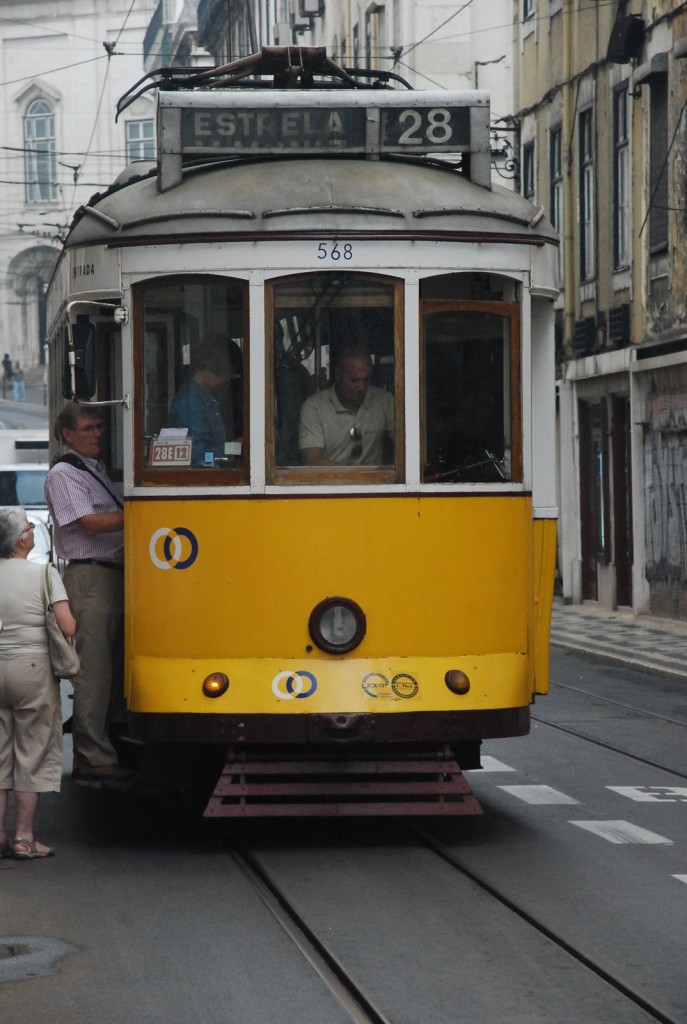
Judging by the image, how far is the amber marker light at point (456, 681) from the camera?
898 cm

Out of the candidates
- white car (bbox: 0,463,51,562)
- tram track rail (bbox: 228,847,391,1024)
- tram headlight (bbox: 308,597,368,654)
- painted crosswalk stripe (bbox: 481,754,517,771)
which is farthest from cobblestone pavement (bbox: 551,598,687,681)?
tram track rail (bbox: 228,847,391,1024)

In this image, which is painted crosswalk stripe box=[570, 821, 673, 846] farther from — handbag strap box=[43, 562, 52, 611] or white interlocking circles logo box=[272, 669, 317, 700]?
handbag strap box=[43, 562, 52, 611]

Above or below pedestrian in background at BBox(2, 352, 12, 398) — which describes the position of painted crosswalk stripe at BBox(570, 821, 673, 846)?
below

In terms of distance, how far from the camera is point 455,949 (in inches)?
274

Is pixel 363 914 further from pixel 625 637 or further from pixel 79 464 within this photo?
pixel 625 637

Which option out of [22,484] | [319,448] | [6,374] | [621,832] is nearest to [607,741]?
[621,832]

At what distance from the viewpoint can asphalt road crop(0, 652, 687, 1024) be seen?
629cm

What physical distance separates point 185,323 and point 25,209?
79.4 meters

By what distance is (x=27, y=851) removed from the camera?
29.5 feet

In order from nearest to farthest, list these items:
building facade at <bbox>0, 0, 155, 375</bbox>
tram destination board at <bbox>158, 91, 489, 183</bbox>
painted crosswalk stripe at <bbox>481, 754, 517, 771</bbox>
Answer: tram destination board at <bbox>158, 91, 489, 183</bbox> → painted crosswalk stripe at <bbox>481, 754, 517, 771</bbox> → building facade at <bbox>0, 0, 155, 375</bbox>

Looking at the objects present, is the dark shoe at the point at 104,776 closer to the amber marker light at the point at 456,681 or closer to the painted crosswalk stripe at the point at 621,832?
the amber marker light at the point at 456,681

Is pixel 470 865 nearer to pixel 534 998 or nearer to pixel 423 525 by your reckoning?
pixel 423 525

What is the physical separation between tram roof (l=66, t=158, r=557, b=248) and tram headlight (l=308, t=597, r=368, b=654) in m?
1.60

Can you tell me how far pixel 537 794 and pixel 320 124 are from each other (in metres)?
3.73
